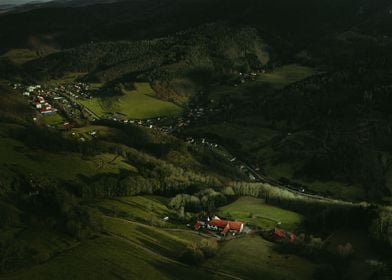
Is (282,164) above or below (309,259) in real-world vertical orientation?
below

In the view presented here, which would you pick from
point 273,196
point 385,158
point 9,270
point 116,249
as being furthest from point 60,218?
point 385,158

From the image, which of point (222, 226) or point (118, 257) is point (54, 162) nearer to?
point (222, 226)

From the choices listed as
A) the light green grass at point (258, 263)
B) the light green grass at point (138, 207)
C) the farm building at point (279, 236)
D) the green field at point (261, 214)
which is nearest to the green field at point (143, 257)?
the light green grass at point (258, 263)

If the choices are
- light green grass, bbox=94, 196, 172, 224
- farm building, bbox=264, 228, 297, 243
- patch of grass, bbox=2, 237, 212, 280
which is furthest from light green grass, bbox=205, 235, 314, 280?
light green grass, bbox=94, 196, 172, 224

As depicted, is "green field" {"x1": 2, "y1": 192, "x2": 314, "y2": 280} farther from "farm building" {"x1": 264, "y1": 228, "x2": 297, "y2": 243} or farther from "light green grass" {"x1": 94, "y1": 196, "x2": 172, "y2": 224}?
"light green grass" {"x1": 94, "y1": 196, "x2": 172, "y2": 224}

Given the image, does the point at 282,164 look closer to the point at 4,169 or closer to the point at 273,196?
the point at 273,196
